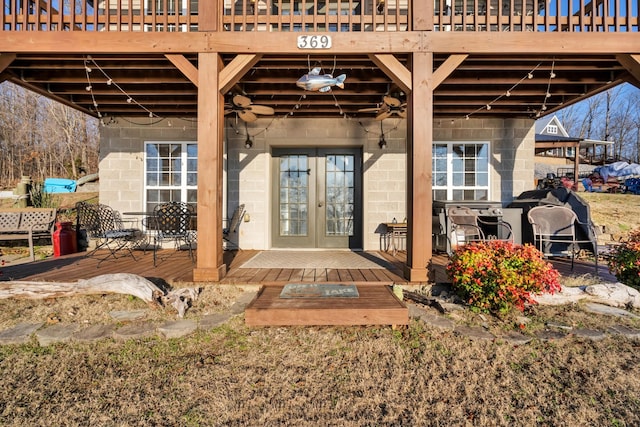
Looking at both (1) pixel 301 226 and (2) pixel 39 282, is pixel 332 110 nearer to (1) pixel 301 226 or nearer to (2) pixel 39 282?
(1) pixel 301 226

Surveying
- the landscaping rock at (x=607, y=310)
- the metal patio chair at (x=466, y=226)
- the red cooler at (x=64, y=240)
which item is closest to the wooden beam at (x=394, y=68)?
the metal patio chair at (x=466, y=226)

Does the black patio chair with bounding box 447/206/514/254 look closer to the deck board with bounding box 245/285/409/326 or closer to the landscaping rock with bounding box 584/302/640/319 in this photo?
the landscaping rock with bounding box 584/302/640/319

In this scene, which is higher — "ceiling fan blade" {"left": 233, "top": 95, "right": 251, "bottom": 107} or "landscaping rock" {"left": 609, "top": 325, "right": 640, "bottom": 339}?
"ceiling fan blade" {"left": 233, "top": 95, "right": 251, "bottom": 107}

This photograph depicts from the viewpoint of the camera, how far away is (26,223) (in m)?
5.50

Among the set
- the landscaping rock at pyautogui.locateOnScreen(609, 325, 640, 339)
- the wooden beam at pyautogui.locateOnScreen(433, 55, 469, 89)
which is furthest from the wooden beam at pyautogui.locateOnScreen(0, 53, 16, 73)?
the landscaping rock at pyautogui.locateOnScreen(609, 325, 640, 339)

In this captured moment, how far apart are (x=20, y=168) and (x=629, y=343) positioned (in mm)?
24834

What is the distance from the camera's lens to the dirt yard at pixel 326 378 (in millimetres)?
1744

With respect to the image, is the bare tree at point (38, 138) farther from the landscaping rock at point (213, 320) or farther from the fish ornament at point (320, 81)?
the landscaping rock at point (213, 320)

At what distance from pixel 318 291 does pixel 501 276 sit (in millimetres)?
1640

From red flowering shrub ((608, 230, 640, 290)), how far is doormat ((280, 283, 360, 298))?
293cm

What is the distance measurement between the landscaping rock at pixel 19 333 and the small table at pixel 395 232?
181 inches

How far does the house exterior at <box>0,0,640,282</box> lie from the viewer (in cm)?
356

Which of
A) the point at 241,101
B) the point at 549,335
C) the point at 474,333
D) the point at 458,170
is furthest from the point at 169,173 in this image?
the point at 549,335

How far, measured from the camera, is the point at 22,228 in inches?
214
